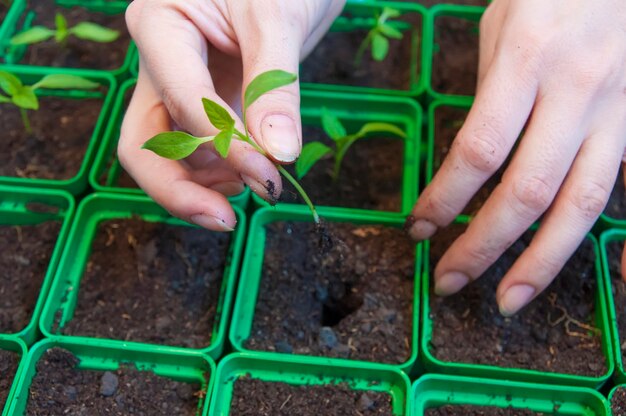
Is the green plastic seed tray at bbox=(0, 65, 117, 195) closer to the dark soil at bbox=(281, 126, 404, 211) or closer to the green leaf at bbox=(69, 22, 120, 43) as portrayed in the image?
the green leaf at bbox=(69, 22, 120, 43)

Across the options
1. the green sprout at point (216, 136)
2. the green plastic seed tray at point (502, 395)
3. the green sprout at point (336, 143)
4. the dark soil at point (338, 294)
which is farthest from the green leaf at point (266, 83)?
the green plastic seed tray at point (502, 395)

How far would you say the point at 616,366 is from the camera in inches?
52.4

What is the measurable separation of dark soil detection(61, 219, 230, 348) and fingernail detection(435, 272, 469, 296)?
1.48 feet

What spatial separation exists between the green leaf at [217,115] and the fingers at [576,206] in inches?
24.3

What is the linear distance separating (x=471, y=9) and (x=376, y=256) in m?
0.82

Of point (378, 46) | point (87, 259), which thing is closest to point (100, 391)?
point (87, 259)

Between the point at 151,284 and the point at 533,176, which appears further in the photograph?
the point at 151,284

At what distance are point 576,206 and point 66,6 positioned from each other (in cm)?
147

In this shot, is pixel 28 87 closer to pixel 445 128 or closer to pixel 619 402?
pixel 445 128

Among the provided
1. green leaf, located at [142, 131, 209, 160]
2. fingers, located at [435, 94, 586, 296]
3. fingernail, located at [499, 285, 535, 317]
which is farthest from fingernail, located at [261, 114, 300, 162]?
fingernail, located at [499, 285, 535, 317]

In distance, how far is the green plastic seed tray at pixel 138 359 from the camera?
132cm

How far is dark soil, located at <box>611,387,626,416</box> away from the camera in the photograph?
1.28 metres

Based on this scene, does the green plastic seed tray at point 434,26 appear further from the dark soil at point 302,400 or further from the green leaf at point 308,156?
the dark soil at point 302,400

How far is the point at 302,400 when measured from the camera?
1310 mm
